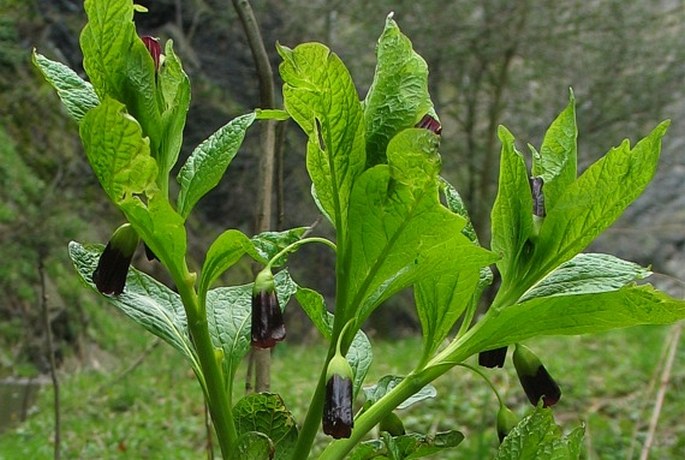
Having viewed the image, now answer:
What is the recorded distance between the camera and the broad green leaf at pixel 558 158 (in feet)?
1.43

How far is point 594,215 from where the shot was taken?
41 cm

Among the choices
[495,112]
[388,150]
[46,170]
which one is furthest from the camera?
[495,112]

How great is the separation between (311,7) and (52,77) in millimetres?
6328

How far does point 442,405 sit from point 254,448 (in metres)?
2.64

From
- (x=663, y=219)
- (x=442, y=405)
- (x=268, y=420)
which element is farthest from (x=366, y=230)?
(x=663, y=219)

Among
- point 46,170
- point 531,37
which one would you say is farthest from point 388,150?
point 531,37

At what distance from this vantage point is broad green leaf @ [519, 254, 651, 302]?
42 centimetres

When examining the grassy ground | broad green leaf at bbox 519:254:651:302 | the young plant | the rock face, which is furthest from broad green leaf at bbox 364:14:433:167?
the rock face

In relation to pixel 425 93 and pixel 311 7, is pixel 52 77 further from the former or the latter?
pixel 311 7

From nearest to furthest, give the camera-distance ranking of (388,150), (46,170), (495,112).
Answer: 1. (388,150)
2. (46,170)
3. (495,112)

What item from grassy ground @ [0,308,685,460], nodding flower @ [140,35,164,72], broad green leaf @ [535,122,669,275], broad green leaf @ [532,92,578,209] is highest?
nodding flower @ [140,35,164,72]

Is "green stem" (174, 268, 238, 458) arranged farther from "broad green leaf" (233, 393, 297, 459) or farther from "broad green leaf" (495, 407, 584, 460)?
"broad green leaf" (495, 407, 584, 460)

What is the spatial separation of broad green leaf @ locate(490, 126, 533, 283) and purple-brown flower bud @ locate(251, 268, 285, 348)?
101 millimetres

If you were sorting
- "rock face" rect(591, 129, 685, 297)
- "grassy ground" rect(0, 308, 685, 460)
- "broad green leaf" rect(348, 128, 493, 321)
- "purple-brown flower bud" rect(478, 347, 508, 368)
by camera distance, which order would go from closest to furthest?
1. "broad green leaf" rect(348, 128, 493, 321)
2. "purple-brown flower bud" rect(478, 347, 508, 368)
3. "grassy ground" rect(0, 308, 685, 460)
4. "rock face" rect(591, 129, 685, 297)
